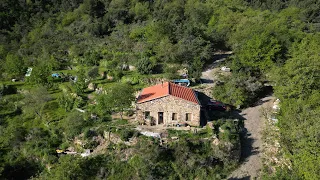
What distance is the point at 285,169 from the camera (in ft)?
91.2

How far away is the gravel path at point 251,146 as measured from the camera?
28938 millimetres

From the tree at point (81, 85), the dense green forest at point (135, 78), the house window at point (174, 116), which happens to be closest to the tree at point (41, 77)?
the dense green forest at point (135, 78)

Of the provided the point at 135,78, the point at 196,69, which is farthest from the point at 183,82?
the point at 135,78

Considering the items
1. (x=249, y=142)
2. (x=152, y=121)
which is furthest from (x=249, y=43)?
(x=152, y=121)

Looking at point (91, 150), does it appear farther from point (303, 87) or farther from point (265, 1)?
point (265, 1)

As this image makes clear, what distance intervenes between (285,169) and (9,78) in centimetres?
4411

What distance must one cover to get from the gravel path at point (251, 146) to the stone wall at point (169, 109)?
618cm

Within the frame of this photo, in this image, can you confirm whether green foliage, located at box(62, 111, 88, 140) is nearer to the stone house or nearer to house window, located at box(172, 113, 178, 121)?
the stone house

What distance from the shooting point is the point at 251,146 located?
106ft

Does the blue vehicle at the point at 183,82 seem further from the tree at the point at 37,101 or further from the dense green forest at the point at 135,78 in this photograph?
the tree at the point at 37,101

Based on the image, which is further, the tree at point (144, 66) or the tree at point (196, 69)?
the tree at point (144, 66)

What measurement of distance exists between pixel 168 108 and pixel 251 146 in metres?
10.2

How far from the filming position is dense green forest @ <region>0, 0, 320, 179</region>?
28.2 meters

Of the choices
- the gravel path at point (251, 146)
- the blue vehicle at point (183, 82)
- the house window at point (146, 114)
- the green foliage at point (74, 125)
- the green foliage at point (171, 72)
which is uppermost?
the green foliage at point (171, 72)
